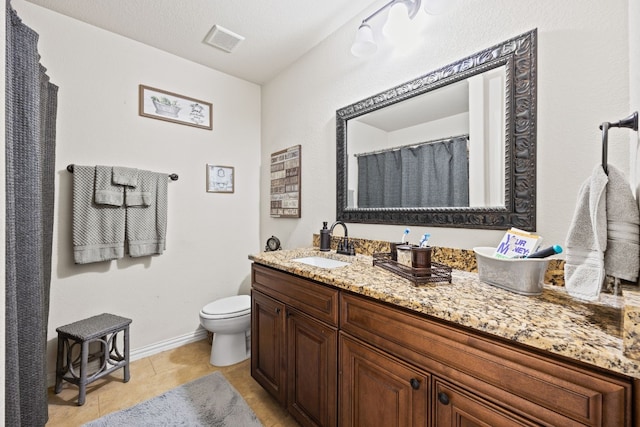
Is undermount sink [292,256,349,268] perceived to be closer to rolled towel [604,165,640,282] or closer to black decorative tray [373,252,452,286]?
black decorative tray [373,252,452,286]

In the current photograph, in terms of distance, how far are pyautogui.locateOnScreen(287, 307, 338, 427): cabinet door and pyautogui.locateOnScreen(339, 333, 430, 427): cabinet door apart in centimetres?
6

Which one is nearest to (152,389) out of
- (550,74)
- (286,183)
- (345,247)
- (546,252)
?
(345,247)

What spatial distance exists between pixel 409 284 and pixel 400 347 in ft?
0.76

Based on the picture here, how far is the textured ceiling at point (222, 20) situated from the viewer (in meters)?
1.75

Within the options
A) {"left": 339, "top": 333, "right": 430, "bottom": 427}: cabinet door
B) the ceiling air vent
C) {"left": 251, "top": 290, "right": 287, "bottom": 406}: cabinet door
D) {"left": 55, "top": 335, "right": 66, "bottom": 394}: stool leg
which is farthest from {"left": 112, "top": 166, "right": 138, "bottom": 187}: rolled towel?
{"left": 339, "top": 333, "right": 430, "bottom": 427}: cabinet door

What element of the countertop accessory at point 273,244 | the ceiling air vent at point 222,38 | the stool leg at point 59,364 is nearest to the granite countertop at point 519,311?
the countertop accessory at point 273,244

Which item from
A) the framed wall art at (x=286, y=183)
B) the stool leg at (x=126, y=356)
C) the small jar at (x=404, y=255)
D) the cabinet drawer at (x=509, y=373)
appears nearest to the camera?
the cabinet drawer at (x=509, y=373)

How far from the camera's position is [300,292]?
1.31 meters

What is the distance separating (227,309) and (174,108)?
177cm

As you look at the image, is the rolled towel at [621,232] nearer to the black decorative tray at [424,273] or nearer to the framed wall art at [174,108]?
the black decorative tray at [424,273]

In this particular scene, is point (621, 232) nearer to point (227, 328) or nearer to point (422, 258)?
point (422, 258)

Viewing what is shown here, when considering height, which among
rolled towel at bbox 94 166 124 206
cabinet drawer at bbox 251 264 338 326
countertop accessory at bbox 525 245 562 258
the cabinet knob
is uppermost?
rolled towel at bbox 94 166 124 206

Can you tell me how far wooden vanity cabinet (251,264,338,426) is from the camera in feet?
3.84

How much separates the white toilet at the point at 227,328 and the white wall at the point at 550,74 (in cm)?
107
